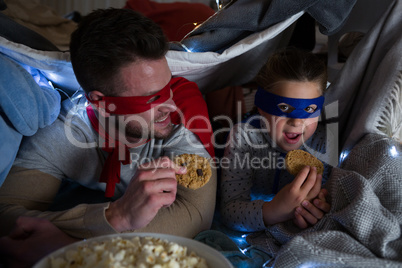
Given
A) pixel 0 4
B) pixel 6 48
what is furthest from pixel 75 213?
pixel 0 4

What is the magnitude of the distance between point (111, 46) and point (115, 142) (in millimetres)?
319

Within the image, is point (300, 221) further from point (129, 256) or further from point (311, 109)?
point (129, 256)

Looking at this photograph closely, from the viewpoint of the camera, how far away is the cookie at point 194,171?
111 centimetres

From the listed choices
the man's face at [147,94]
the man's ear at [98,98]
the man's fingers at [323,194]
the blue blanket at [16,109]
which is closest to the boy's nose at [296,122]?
the man's fingers at [323,194]

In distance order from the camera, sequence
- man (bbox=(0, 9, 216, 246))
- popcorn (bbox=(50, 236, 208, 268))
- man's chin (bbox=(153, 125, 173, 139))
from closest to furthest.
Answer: popcorn (bbox=(50, 236, 208, 268)) < man (bbox=(0, 9, 216, 246)) < man's chin (bbox=(153, 125, 173, 139))

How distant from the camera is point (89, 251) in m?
0.72

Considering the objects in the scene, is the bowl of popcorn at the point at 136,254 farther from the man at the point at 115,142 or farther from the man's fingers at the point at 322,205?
the man's fingers at the point at 322,205

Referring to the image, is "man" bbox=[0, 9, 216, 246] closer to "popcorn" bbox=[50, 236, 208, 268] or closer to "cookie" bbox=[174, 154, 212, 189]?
"cookie" bbox=[174, 154, 212, 189]

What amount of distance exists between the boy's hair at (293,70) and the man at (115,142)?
0.88ft

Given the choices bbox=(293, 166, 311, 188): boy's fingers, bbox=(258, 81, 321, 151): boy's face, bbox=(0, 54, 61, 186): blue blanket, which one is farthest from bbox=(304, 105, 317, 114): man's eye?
bbox=(0, 54, 61, 186): blue blanket

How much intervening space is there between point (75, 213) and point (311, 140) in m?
0.88

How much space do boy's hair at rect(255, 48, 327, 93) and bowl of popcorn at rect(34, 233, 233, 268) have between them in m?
0.70

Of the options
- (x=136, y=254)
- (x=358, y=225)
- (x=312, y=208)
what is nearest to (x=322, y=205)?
(x=312, y=208)

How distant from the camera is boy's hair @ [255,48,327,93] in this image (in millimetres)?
1260
